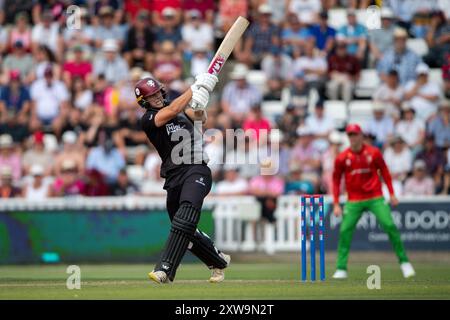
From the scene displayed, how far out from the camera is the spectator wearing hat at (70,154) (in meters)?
23.0

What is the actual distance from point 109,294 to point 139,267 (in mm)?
7105

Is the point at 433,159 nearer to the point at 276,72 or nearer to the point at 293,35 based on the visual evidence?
the point at 276,72

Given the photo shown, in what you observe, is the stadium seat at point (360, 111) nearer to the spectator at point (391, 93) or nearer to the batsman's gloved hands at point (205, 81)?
the spectator at point (391, 93)

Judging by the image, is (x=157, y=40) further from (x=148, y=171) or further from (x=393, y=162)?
(x=393, y=162)

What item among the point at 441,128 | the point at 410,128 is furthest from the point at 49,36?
the point at 441,128

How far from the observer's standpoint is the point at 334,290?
43.8 ft

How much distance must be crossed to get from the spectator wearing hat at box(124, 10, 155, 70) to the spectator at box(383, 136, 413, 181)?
5.74 m

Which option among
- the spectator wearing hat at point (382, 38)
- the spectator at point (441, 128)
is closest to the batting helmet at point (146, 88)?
the spectator at point (441, 128)

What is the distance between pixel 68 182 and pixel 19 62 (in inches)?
158

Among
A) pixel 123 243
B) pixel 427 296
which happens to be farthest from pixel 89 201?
pixel 427 296

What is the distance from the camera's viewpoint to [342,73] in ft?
78.3

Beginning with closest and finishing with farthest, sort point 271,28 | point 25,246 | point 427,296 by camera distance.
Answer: point 427,296 < point 25,246 < point 271,28

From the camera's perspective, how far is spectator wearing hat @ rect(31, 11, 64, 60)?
82.6 ft

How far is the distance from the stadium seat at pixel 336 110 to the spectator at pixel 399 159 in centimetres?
152
